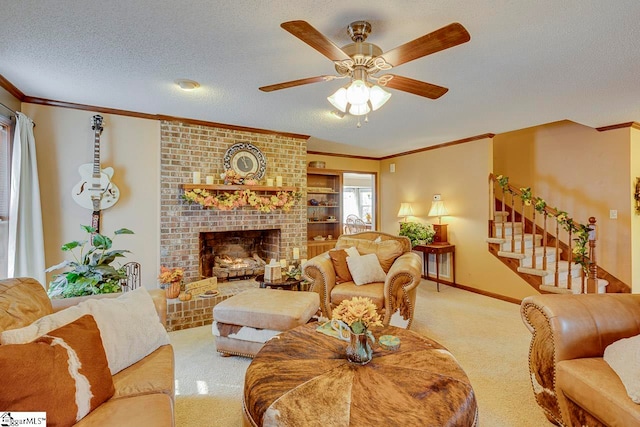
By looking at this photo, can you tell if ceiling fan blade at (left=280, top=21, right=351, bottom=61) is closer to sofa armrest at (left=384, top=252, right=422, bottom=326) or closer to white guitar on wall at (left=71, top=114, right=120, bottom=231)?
sofa armrest at (left=384, top=252, right=422, bottom=326)

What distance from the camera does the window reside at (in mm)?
2705

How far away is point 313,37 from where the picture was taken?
144cm

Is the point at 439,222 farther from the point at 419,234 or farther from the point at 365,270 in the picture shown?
the point at 365,270

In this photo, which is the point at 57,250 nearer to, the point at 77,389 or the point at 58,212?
the point at 58,212

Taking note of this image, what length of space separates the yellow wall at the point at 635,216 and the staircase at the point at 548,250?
222 mm

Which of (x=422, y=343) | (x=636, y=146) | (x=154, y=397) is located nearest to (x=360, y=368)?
(x=422, y=343)

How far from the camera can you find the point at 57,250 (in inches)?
129

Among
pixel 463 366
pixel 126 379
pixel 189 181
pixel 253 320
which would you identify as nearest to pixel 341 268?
pixel 253 320

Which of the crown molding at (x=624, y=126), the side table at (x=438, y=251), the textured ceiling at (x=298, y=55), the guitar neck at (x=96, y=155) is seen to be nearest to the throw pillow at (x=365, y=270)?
the textured ceiling at (x=298, y=55)

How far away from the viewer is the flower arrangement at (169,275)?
134 inches

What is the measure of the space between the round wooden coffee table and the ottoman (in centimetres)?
71

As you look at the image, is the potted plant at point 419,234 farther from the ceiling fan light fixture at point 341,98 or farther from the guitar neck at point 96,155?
the guitar neck at point 96,155

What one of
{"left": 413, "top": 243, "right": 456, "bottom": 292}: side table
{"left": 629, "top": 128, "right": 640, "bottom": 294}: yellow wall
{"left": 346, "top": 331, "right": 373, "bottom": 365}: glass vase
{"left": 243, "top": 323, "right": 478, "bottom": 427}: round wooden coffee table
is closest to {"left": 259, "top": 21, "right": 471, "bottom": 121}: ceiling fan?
{"left": 346, "top": 331, "right": 373, "bottom": 365}: glass vase

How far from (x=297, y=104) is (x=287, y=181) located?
1.47m
